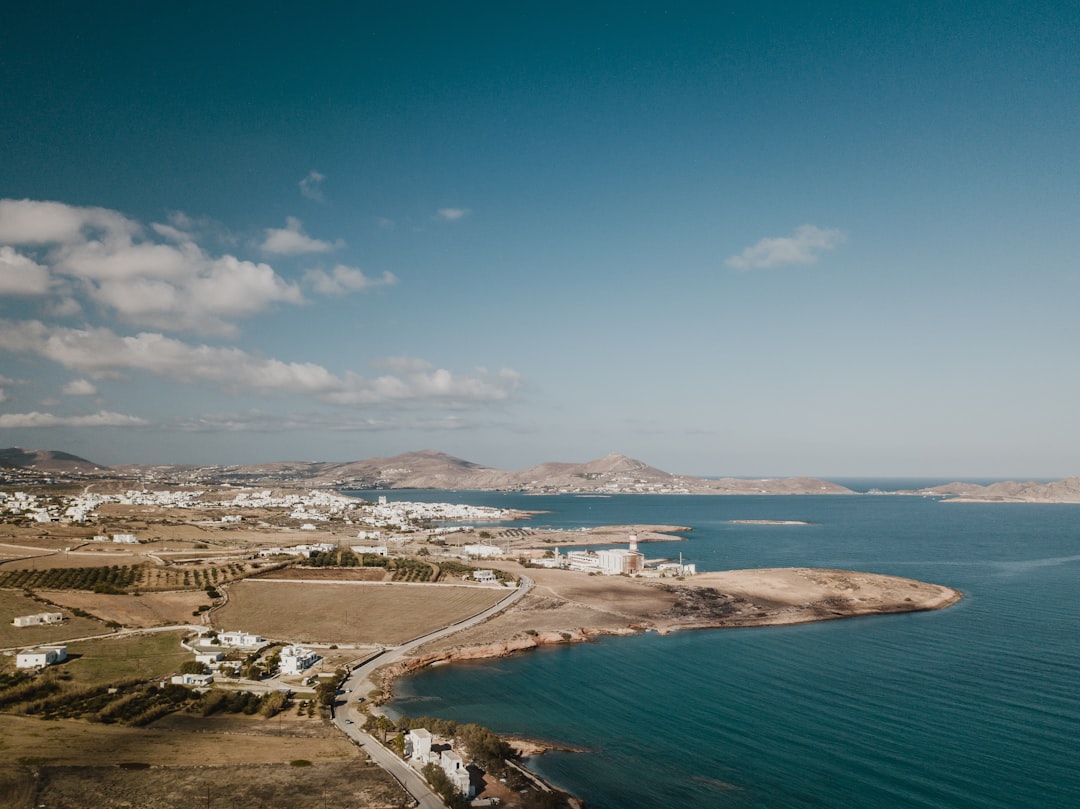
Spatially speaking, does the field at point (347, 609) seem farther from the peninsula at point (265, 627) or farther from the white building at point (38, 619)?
the white building at point (38, 619)

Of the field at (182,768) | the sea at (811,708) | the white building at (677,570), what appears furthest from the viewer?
the white building at (677,570)

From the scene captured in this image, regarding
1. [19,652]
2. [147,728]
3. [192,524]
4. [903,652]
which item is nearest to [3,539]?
[192,524]

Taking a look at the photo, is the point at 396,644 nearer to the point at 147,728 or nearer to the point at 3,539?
the point at 147,728

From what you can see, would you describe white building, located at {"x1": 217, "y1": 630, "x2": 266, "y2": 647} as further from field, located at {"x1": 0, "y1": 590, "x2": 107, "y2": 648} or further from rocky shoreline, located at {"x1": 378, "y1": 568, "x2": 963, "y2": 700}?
rocky shoreline, located at {"x1": 378, "y1": 568, "x2": 963, "y2": 700}

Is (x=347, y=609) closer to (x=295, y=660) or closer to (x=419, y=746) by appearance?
(x=295, y=660)

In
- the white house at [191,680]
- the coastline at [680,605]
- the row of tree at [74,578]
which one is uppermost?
the row of tree at [74,578]

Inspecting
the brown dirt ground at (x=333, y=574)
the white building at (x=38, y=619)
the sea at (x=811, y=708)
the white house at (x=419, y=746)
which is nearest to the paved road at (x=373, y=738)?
the white house at (x=419, y=746)

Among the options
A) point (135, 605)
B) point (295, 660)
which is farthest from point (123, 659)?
point (135, 605)
